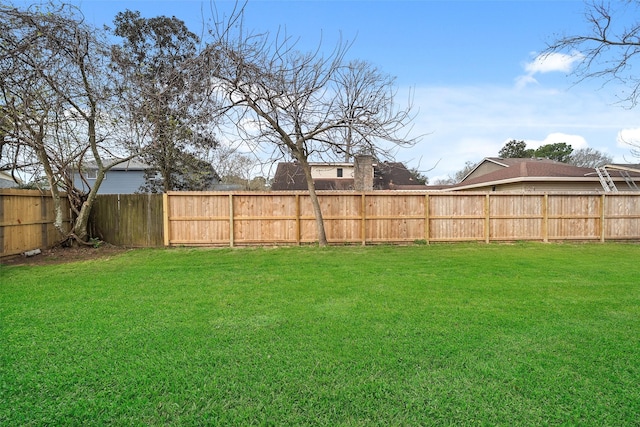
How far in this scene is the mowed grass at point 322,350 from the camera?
211 cm

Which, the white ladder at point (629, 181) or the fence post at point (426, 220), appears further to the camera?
the white ladder at point (629, 181)

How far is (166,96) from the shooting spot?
8.82m

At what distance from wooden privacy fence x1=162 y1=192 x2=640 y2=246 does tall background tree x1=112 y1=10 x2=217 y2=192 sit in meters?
1.97

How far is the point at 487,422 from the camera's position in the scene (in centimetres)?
198

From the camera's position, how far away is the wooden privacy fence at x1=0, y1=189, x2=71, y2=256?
7477 millimetres

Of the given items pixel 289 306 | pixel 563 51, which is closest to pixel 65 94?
pixel 289 306

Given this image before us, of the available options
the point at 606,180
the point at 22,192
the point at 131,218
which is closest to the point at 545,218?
the point at 606,180

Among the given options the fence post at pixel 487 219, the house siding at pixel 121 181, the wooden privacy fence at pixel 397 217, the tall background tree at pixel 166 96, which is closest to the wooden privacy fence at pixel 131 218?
the wooden privacy fence at pixel 397 217

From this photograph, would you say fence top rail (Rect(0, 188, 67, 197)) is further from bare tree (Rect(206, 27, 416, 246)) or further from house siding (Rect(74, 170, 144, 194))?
house siding (Rect(74, 170, 144, 194))

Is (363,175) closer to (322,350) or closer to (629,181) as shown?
(629,181)

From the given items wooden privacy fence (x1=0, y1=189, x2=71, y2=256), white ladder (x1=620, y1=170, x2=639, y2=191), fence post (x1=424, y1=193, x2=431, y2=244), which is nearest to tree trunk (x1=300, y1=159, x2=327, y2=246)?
fence post (x1=424, y1=193, x2=431, y2=244)

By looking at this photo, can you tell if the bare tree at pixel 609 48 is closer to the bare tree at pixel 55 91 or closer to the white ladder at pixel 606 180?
the white ladder at pixel 606 180

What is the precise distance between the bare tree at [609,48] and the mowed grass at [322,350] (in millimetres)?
5782

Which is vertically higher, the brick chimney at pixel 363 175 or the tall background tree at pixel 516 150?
the tall background tree at pixel 516 150
